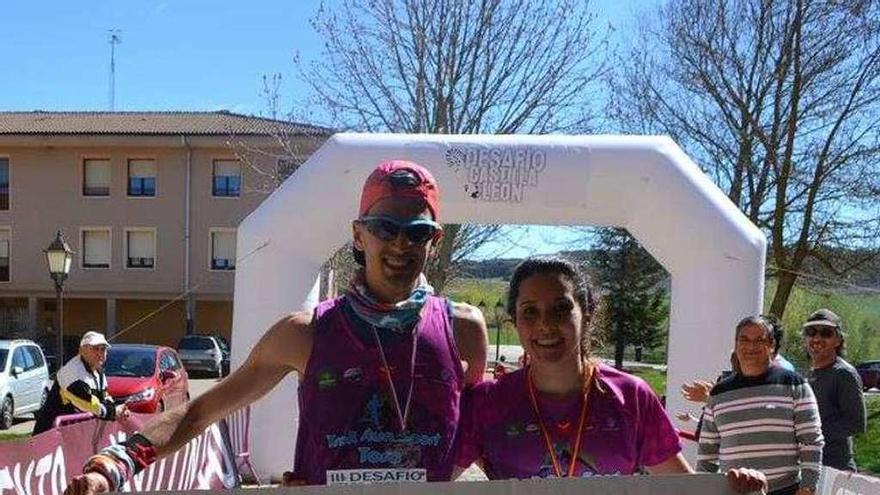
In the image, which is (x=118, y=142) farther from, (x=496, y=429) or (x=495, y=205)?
(x=496, y=429)

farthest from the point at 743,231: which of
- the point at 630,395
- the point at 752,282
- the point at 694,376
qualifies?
the point at 630,395

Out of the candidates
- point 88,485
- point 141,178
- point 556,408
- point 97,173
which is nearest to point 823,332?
point 556,408

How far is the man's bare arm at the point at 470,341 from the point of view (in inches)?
88.1

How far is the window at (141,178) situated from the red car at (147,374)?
63.3 ft

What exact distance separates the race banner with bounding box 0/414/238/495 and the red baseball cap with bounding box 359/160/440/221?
1.84 meters

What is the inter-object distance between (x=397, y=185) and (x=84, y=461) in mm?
3529

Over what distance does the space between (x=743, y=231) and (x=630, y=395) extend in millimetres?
5199

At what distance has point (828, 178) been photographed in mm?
16984

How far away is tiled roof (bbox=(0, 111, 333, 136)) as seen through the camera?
31.9 meters

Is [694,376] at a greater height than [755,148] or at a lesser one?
lesser

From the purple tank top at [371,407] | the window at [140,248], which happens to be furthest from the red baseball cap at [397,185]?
the window at [140,248]

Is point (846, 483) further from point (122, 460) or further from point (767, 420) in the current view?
point (122, 460)

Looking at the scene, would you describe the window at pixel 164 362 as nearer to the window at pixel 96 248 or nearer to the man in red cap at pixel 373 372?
the man in red cap at pixel 373 372

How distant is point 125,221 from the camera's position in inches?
1252
